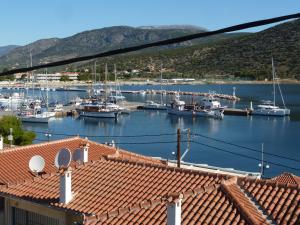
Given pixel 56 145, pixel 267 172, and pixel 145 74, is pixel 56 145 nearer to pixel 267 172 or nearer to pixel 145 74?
pixel 267 172

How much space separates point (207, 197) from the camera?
7.31 metres

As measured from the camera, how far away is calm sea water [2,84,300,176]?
3506 centimetres

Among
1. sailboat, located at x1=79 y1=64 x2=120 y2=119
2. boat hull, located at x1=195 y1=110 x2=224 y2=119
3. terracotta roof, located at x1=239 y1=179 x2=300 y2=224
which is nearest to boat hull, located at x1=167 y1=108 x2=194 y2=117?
boat hull, located at x1=195 y1=110 x2=224 y2=119

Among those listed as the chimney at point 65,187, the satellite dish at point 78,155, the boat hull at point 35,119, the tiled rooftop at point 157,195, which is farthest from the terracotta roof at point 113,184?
the boat hull at point 35,119

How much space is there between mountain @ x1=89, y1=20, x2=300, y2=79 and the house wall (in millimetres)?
135721

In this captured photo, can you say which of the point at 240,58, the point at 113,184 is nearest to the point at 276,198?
the point at 113,184

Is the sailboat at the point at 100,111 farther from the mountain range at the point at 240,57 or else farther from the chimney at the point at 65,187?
the mountain range at the point at 240,57

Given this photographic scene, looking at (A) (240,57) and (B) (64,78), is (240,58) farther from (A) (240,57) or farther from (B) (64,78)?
(B) (64,78)

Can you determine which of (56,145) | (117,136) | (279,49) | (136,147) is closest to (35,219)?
(56,145)

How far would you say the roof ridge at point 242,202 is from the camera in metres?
6.55

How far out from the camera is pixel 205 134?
50.0m

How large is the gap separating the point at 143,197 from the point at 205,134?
4225 centimetres

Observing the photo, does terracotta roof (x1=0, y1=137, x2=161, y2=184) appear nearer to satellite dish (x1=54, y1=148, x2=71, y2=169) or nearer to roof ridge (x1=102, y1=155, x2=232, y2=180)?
roof ridge (x1=102, y1=155, x2=232, y2=180)

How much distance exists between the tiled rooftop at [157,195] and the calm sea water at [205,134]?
67.4ft
